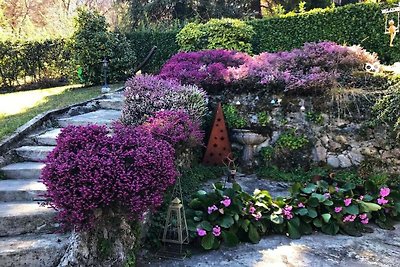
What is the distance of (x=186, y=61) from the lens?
680 centimetres

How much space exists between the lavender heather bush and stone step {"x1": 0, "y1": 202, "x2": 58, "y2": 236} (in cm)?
180

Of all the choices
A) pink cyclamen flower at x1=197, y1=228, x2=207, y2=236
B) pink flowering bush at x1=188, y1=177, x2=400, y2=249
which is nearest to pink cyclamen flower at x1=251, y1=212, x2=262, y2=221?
pink flowering bush at x1=188, y1=177, x2=400, y2=249

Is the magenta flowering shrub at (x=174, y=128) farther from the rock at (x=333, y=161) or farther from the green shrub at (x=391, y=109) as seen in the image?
the green shrub at (x=391, y=109)

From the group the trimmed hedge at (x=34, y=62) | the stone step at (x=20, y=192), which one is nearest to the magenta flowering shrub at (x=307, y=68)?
the stone step at (x=20, y=192)

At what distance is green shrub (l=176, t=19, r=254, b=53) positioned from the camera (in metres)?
8.37

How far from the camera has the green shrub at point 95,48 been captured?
8.61m

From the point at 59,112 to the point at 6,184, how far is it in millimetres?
2152

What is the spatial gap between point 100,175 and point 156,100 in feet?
8.20

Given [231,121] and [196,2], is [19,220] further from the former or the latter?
[196,2]

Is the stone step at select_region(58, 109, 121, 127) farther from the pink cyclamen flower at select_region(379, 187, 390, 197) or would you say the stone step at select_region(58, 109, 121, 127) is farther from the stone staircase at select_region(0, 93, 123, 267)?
the pink cyclamen flower at select_region(379, 187, 390, 197)

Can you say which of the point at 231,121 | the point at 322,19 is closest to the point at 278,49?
the point at 322,19

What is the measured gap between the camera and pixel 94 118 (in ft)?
17.8

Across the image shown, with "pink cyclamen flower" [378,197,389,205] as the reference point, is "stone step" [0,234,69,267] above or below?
above

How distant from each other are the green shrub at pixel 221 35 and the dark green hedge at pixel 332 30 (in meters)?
0.47
